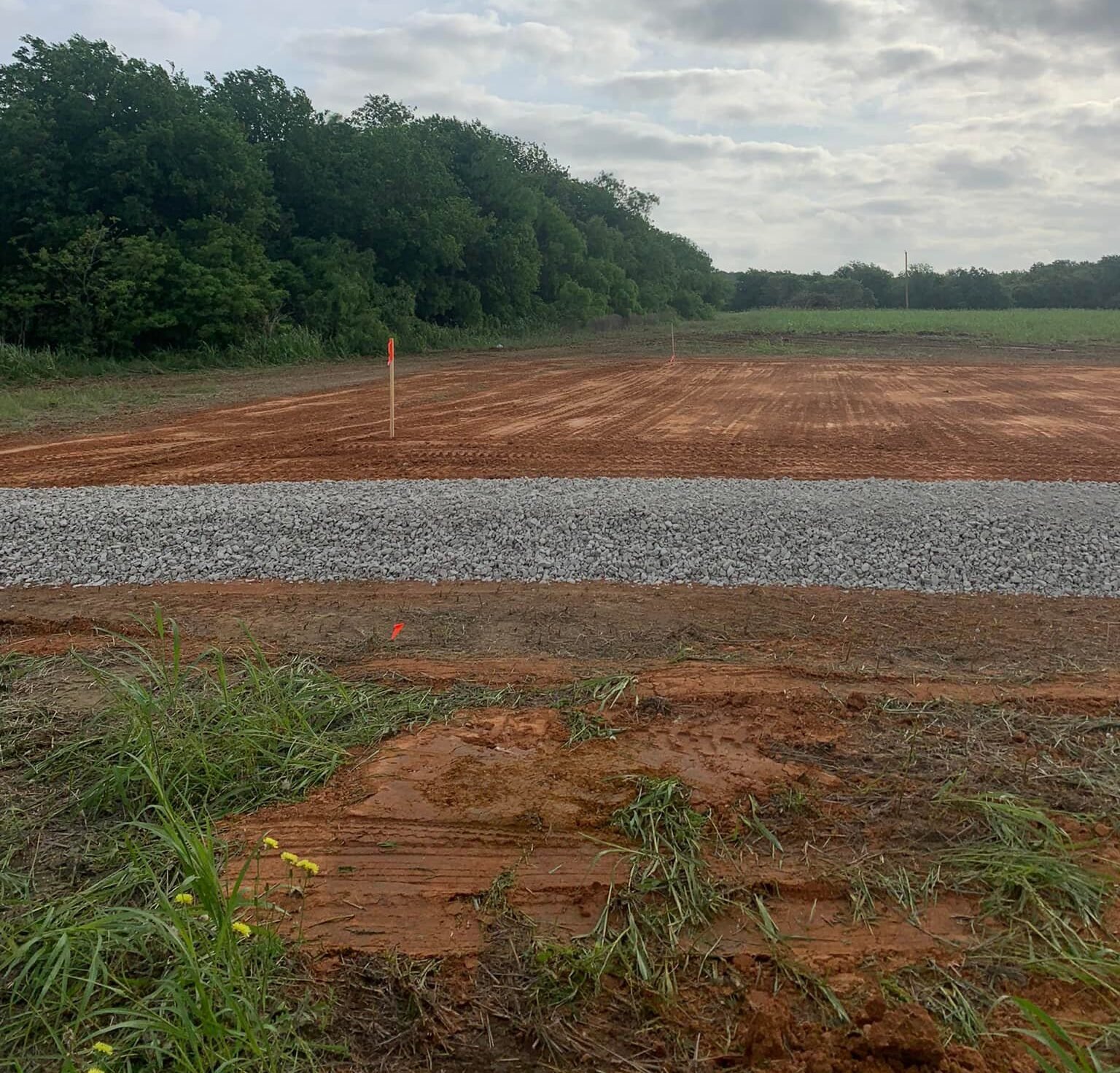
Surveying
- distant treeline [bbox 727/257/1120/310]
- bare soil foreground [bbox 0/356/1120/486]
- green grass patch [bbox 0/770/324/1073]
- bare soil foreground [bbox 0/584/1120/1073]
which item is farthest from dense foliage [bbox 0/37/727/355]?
distant treeline [bbox 727/257/1120/310]

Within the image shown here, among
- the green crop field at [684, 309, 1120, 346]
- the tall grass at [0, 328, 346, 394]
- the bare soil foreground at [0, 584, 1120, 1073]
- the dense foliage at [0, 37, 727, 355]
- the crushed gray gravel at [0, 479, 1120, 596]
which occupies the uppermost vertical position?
the dense foliage at [0, 37, 727, 355]

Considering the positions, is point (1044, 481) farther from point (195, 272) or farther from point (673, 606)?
point (195, 272)

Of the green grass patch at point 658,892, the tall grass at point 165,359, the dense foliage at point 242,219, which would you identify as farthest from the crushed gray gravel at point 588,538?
the dense foliage at point 242,219

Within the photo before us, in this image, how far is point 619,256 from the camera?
207 feet

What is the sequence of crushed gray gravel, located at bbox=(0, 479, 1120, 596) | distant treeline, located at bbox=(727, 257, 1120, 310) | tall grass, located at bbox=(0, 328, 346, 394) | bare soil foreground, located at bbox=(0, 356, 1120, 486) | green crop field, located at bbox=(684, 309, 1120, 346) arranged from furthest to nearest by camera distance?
distant treeline, located at bbox=(727, 257, 1120, 310), green crop field, located at bbox=(684, 309, 1120, 346), tall grass, located at bbox=(0, 328, 346, 394), bare soil foreground, located at bbox=(0, 356, 1120, 486), crushed gray gravel, located at bbox=(0, 479, 1120, 596)

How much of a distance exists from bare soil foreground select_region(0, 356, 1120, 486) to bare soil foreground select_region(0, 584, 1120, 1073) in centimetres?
640

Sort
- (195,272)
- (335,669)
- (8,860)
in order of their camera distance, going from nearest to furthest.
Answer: (8,860) → (335,669) → (195,272)

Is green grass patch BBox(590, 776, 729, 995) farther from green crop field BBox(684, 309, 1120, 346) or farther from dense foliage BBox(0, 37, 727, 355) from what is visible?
green crop field BBox(684, 309, 1120, 346)

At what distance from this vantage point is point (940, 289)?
96.9 meters

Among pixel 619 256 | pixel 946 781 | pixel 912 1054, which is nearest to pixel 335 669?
pixel 946 781

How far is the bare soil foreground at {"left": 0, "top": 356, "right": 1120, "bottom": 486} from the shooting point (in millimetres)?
12789

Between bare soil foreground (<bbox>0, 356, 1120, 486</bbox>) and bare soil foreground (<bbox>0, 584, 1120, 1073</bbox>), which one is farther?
bare soil foreground (<bbox>0, 356, 1120, 486</bbox>)

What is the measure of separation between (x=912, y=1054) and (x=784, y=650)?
3.63 metres

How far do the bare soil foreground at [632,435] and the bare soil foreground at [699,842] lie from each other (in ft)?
21.0
